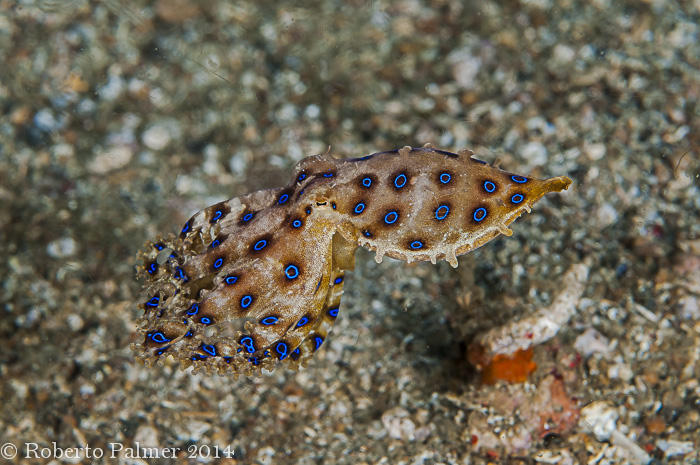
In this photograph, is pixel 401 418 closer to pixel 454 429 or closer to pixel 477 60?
pixel 454 429

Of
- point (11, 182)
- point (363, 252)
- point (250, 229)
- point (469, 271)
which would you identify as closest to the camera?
point (250, 229)

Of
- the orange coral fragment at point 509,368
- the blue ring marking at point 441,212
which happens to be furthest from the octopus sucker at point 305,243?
the orange coral fragment at point 509,368

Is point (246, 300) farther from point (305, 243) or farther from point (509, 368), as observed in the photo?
point (509, 368)

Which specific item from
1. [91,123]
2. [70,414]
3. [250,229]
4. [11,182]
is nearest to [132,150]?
[91,123]

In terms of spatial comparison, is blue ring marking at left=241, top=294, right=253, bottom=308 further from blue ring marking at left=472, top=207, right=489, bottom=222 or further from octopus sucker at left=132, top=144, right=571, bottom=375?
blue ring marking at left=472, top=207, right=489, bottom=222

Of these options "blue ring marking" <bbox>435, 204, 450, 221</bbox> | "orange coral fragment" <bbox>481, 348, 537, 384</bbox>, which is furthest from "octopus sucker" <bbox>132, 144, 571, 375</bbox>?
"orange coral fragment" <bbox>481, 348, 537, 384</bbox>
